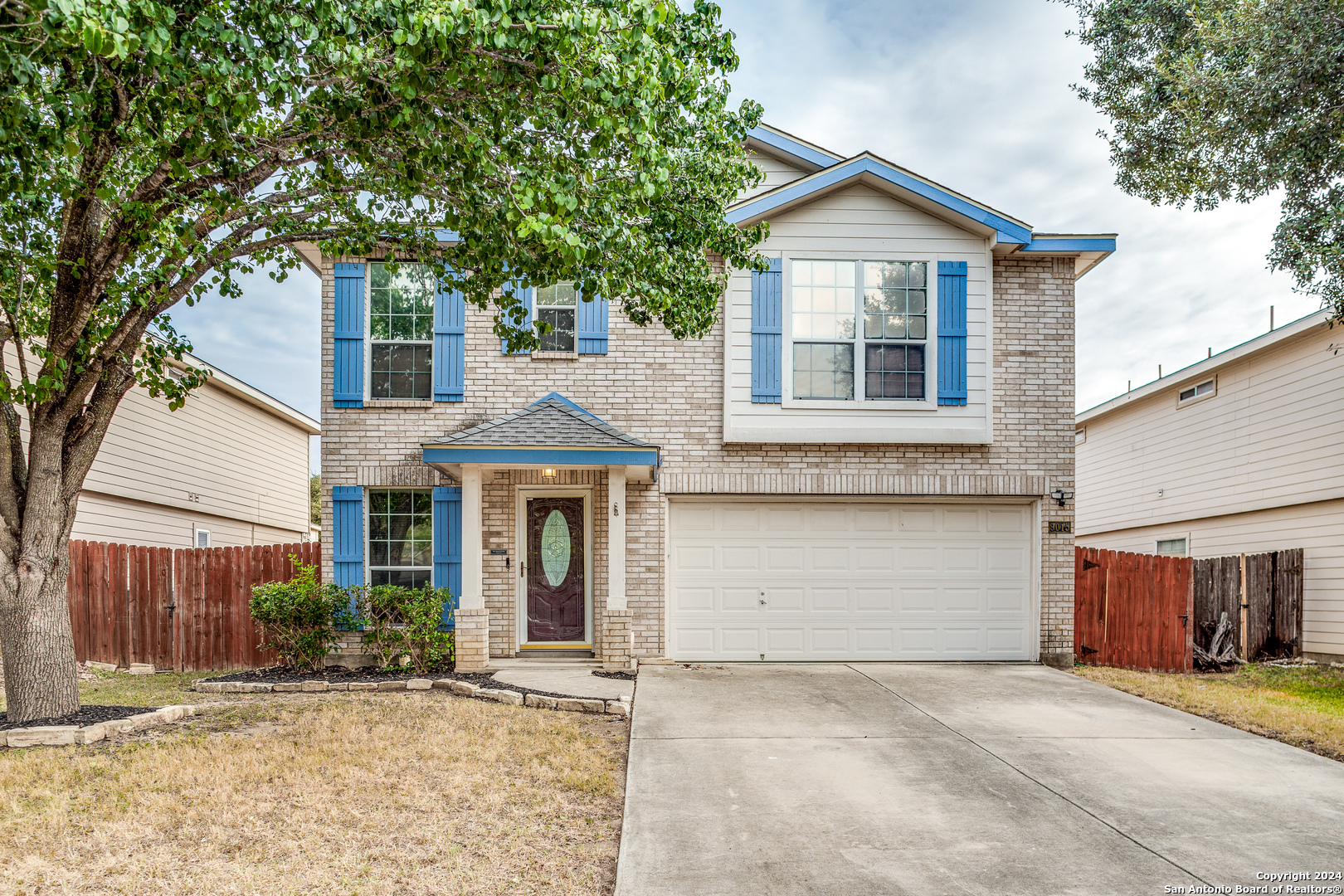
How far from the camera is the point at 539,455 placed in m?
9.23

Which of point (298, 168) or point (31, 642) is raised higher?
point (298, 168)

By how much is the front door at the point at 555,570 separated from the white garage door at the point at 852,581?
1.25 meters

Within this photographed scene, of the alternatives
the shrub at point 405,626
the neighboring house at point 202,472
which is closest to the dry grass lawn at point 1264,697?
the shrub at point 405,626

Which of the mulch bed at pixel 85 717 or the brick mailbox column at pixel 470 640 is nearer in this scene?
the mulch bed at pixel 85 717

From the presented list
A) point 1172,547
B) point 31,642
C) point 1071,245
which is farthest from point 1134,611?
point 31,642

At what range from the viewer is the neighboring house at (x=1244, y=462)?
11984 mm

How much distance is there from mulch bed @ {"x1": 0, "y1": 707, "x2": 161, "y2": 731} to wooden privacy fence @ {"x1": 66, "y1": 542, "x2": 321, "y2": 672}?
3631 mm

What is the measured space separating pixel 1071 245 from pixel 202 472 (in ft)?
49.9

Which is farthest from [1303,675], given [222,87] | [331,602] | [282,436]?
[282,436]

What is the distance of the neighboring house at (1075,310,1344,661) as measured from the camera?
11984mm

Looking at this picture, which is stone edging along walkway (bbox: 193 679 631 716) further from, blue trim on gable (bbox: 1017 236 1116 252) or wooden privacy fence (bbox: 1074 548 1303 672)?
blue trim on gable (bbox: 1017 236 1116 252)

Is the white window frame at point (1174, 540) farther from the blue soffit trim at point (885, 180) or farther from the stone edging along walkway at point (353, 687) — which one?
the stone edging along walkway at point (353, 687)

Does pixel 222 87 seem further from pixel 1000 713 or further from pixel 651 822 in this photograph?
pixel 1000 713

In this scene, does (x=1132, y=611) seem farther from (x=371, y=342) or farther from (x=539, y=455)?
(x=371, y=342)
